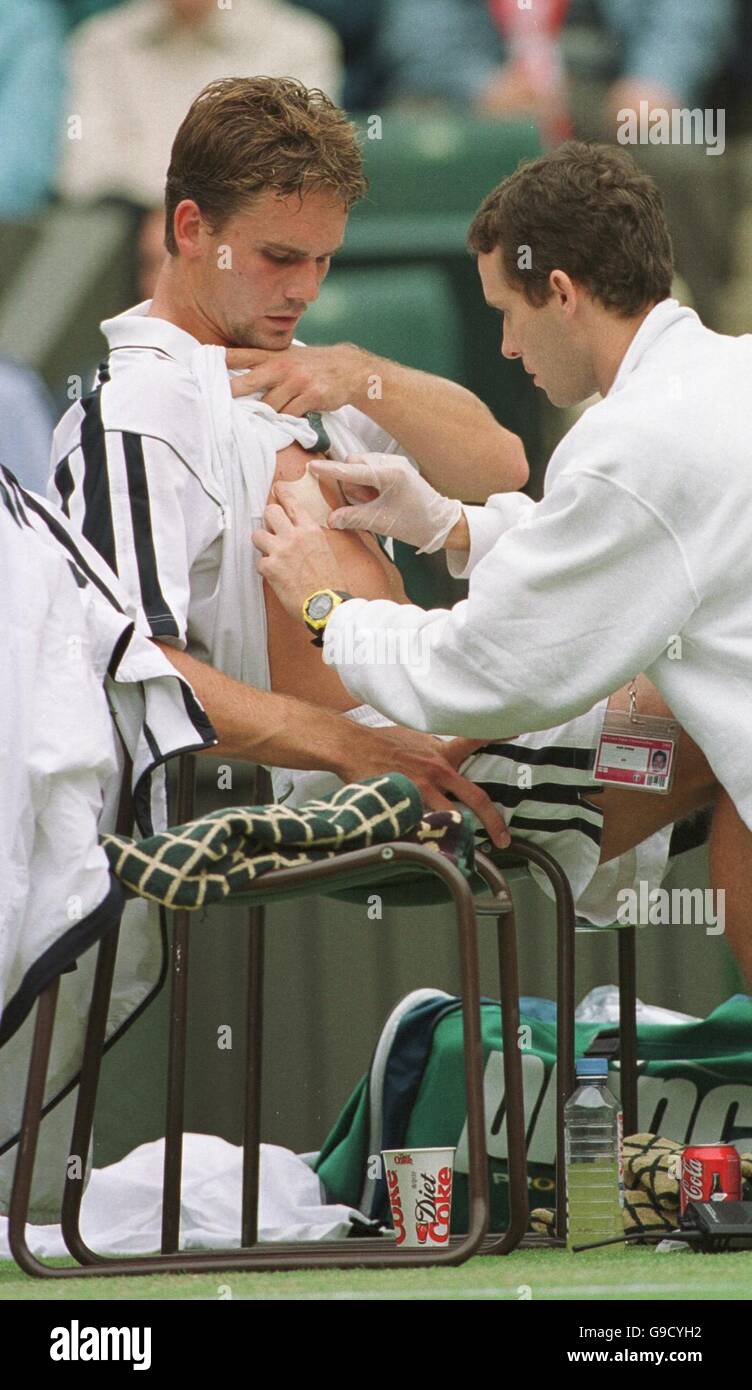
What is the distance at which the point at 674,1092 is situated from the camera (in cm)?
319

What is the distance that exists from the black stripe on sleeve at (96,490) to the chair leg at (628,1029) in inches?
36.9

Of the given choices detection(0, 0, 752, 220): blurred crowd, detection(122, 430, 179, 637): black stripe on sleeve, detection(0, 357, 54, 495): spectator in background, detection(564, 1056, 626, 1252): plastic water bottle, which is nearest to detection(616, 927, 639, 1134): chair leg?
detection(564, 1056, 626, 1252): plastic water bottle

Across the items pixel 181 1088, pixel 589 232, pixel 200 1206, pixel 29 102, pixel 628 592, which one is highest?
pixel 29 102

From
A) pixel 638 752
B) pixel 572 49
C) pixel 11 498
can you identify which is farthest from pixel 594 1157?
pixel 572 49

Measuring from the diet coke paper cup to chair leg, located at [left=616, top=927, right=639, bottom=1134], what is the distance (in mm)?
442

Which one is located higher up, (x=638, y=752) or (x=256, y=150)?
(x=256, y=150)

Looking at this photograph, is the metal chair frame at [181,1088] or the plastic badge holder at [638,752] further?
the plastic badge holder at [638,752]

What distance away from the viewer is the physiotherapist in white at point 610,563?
2.40 metres

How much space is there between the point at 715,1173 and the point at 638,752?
1.78 ft

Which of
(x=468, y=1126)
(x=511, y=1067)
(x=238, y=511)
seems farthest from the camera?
(x=238, y=511)

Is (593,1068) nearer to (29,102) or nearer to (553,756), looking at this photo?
(553,756)

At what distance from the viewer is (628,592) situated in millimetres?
2404

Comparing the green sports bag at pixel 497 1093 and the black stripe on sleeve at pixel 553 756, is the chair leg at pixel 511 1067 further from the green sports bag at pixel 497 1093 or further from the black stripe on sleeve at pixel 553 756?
the green sports bag at pixel 497 1093

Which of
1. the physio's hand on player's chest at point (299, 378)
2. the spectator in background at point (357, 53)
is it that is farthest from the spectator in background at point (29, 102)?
the physio's hand on player's chest at point (299, 378)
